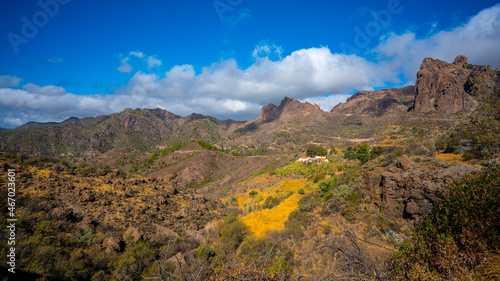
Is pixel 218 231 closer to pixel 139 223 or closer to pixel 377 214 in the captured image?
pixel 139 223

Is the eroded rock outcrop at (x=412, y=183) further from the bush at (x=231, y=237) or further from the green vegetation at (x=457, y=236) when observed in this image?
the bush at (x=231, y=237)

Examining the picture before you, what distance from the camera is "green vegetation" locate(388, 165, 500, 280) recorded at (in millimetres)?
3209

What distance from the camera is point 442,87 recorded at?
329ft

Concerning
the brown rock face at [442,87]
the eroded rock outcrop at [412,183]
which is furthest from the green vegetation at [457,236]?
the brown rock face at [442,87]

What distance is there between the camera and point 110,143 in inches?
6890

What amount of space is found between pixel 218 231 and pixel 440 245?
1266 cm

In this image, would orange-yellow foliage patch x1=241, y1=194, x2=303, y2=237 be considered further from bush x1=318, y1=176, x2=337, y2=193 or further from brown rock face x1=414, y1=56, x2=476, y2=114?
brown rock face x1=414, y1=56, x2=476, y2=114

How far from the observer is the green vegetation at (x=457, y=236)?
3.21m

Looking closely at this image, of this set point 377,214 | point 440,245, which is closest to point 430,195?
point 377,214

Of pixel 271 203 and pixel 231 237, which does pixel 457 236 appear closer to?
pixel 231 237

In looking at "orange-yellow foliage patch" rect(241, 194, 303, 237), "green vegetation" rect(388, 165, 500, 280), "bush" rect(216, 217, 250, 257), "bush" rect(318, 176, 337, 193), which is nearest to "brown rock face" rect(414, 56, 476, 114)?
"bush" rect(318, 176, 337, 193)

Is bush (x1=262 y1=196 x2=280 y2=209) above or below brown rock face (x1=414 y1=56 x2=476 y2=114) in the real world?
below

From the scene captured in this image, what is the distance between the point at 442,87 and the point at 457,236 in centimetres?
13965

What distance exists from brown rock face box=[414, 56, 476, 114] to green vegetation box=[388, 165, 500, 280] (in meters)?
121
